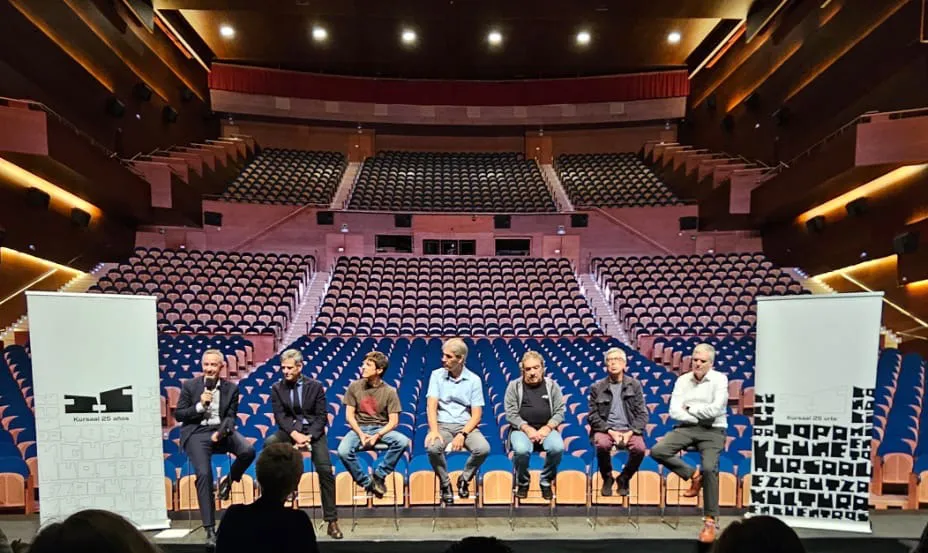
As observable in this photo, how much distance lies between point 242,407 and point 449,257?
24.1 feet

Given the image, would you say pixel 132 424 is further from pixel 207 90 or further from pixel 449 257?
pixel 207 90

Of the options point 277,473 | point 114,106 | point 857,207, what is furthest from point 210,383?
point 114,106

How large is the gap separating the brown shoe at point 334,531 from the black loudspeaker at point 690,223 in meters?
10.6

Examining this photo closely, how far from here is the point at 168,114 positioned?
11969mm

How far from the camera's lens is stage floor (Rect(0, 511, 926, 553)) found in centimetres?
283

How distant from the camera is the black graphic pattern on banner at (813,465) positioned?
290 centimetres

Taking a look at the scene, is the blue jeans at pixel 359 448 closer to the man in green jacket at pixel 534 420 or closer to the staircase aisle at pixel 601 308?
the man in green jacket at pixel 534 420

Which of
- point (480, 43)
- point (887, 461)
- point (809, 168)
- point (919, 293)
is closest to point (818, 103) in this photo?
point (809, 168)

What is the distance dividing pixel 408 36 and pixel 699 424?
11501 mm

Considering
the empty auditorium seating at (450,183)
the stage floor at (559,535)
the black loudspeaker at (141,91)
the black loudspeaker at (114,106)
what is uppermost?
the black loudspeaker at (141,91)

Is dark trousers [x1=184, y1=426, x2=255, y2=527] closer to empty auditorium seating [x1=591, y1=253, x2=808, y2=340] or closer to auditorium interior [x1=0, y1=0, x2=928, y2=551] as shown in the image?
auditorium interior [x1=0, y1=0, x2=928, y2=551]

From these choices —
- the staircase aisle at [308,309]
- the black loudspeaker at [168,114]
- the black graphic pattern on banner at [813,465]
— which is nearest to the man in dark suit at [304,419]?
the black graphic pattern on banner at [813,465]

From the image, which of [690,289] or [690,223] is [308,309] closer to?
[690,289]

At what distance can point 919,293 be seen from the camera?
766cm
